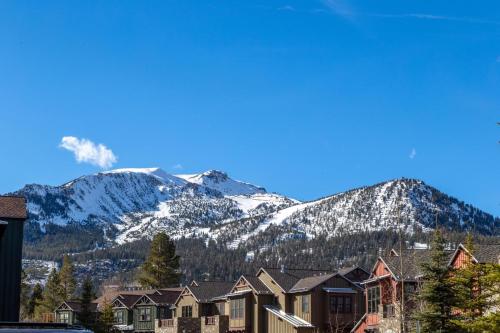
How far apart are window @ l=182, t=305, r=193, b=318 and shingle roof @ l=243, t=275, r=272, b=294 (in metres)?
10.1

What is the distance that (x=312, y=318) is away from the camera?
59.0 m

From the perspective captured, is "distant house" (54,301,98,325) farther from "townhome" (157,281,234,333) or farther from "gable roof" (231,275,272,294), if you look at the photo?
"gable roof" (231,275,272,294)

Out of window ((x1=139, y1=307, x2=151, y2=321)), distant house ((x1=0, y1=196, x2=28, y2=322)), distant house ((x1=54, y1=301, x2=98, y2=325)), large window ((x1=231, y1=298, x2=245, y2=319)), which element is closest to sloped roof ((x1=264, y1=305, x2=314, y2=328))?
large window ((x1=231, y1=298, x2=245, y2=319))

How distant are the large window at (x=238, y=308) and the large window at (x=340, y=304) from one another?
8588 mm

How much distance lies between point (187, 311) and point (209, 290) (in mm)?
2920

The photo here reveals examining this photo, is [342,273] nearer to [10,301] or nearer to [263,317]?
[263,317]

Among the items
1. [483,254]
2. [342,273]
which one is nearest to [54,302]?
[342,273]

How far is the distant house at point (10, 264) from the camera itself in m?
29.6

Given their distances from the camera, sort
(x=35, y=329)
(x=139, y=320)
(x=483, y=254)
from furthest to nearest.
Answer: (x=139, y=320)
(x=483, y=254)
(x=35, y=329)

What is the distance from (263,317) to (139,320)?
23.8 metres

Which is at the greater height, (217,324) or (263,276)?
(263,276)

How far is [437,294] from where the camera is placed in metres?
35.1

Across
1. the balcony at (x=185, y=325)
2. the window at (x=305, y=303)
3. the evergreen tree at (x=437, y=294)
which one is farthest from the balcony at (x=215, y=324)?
→ the evergreen tree at (x=437, y=294)

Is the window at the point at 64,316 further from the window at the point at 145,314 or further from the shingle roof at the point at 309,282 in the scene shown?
the shingle roof at the point at 309,282
